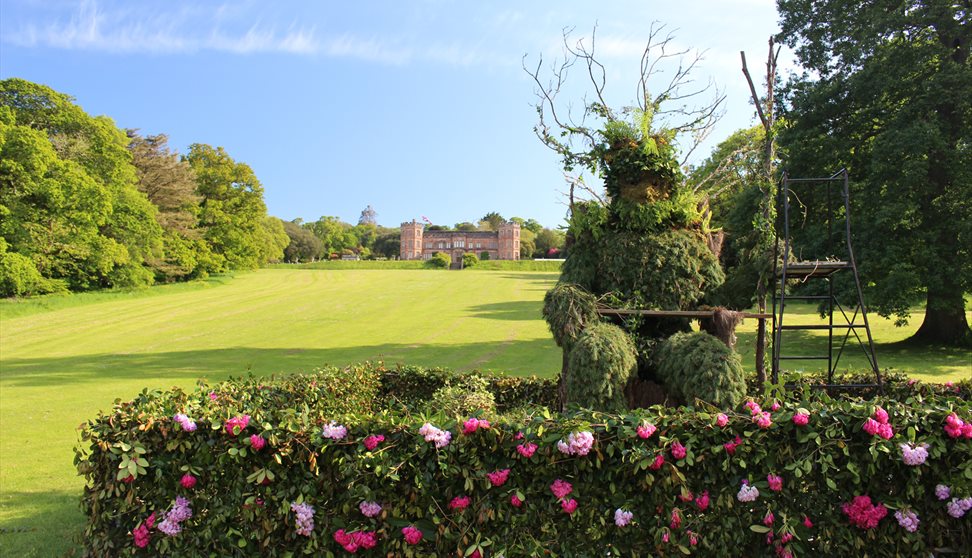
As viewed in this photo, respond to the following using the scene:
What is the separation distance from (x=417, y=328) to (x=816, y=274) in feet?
53.5

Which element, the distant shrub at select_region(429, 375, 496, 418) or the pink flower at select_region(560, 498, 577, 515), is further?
the distant shrub at select_region(429, 375, 496, 418)

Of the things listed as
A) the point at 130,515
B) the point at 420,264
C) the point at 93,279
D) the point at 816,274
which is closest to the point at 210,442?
the point at 130,515

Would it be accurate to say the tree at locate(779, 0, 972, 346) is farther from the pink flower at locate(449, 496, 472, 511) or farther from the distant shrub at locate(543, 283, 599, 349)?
the pink flower at locate(449, 496, 472, 511)

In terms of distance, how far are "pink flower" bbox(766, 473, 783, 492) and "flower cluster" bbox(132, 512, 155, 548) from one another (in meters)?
3.31

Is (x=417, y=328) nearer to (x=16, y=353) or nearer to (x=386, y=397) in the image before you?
(x=16, y=353)

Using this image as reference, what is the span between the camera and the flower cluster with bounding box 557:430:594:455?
115 inches

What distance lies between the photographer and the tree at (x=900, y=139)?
13.5m

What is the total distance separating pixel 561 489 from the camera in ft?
9.78

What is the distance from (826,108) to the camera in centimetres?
1538

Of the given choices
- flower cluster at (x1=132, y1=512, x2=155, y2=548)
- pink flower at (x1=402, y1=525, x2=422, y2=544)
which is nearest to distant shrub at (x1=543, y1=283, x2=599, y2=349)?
pink flower at (x1=402, y1=525, x2=422, y2=544)

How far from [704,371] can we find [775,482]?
1.38 m

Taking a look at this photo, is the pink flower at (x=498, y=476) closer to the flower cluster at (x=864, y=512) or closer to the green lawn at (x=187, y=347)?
the flower cluster at (x=864, y=512)

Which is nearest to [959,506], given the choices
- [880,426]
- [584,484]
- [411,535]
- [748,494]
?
[880,426]

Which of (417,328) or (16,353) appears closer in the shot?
(16,353)
